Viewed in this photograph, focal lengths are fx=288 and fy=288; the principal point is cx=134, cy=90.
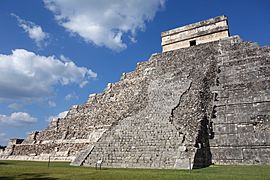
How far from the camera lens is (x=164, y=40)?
72.2 feet

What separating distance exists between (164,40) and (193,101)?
9.75 metres

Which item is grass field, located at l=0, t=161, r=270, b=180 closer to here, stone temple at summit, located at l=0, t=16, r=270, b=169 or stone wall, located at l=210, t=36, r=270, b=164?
stone temple at summit, located at l=0, t=16, r=270, b=169

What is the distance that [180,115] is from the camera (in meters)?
12.8

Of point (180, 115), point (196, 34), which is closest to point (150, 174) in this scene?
point (180, 115)

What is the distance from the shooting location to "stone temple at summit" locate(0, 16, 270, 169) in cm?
1097

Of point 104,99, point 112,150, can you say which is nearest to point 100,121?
point 104,99

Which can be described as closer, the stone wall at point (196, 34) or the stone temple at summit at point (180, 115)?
the stone temple at summit at point (180, 115)

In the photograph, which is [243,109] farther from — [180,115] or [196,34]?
[196,34]

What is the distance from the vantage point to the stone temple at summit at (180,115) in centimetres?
1097

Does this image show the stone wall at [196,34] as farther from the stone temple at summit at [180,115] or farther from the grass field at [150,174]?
the grass field at [150,174]

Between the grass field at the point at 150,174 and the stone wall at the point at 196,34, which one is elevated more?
the stone wall at the point at 196,34

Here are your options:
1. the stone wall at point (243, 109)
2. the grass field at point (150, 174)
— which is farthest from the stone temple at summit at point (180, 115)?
the grass field at point (150, 174)

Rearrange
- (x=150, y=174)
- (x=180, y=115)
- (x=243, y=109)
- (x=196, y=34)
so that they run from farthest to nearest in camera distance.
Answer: (x=196, y=34)
(x=180, y=115)
(x=243, y=109)
(x=150, y=174)

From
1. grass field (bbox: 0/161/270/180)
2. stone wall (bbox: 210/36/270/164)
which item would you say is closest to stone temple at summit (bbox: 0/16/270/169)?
stone wall (bbox: 210/36/270/164)
